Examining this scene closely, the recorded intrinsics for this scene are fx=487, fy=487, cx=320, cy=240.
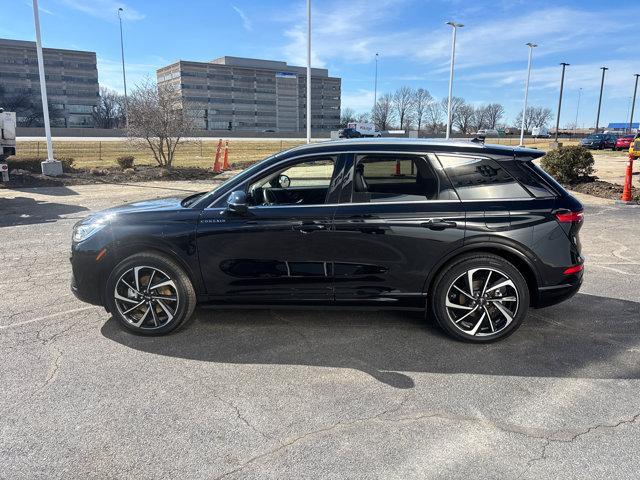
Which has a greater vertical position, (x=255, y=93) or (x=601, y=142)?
(x=255, y=93)

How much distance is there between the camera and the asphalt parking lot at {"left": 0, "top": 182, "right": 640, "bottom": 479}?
2.70 meters

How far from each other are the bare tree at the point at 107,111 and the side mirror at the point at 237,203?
4522 inches

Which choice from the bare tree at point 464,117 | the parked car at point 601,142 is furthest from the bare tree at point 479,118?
the parked car at point 601,142

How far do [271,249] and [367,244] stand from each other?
0.81m

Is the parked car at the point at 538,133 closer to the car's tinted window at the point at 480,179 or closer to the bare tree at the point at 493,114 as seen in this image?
the bare tree at the point at 493,114

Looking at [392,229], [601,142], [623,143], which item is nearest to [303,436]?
[392,229]

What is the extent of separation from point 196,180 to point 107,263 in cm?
1305

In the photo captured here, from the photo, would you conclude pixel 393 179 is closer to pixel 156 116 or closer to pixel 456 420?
pixel 456 420

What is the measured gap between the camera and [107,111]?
114 metres

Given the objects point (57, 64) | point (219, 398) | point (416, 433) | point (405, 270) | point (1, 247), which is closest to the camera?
point (416, 433)

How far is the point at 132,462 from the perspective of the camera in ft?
8.83

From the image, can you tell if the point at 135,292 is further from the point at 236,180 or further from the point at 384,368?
the point at 384,368

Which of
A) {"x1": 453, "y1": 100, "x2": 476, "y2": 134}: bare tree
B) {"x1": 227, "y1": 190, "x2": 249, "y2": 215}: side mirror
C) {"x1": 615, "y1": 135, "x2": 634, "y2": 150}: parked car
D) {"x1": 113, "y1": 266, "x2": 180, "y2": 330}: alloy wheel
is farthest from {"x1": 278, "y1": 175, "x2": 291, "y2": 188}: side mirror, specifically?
{"x1": 453, "y1": 100, "x2": 476, "y2": 134}: bare tree

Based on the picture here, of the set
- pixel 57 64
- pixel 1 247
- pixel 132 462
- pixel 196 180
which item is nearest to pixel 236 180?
pixel 132 462
